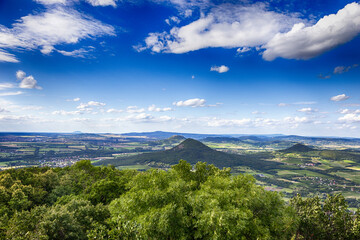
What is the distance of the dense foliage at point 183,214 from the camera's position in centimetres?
2156

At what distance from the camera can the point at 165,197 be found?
25.3 meters

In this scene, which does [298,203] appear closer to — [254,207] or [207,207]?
[254,207]

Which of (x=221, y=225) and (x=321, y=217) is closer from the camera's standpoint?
(x=221, y=225)

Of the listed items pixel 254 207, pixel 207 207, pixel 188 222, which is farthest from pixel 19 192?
pixel 254 207

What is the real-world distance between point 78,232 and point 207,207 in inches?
784

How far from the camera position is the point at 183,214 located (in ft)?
79.7

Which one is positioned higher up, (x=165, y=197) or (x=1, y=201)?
(x=165, y=197)

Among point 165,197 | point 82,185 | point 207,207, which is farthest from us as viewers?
point 82,185

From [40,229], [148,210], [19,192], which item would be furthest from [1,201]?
[148,210]

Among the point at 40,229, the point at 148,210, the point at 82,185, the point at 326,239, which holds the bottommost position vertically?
the point at 326,239

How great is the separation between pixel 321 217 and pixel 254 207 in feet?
59.3

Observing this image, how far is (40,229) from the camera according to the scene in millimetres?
23875

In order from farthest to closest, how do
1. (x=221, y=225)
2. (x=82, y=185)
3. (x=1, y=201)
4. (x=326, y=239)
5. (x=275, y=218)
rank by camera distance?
(x=82, y=185) < (x=1, y=201) < (x=326, y=239) < (x=275, y=218) < (x=221, y=225)

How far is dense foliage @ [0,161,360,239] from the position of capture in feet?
70.7
